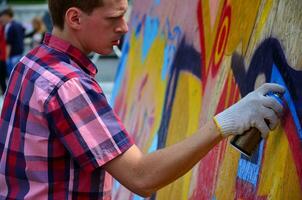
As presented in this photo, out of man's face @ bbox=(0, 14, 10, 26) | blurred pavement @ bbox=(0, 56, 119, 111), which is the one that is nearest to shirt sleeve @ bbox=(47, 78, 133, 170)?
blurred pavement @ bbox=(0, 56, 119, 111)

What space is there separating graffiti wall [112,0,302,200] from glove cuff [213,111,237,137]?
286 mm

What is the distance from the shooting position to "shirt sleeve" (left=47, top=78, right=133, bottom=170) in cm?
238

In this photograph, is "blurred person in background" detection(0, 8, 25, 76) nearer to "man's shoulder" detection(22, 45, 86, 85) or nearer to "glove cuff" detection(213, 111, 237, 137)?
"man's shoulder" detection(22, 45, 86, 85)

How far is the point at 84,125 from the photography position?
2.39m

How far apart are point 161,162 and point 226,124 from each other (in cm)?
25

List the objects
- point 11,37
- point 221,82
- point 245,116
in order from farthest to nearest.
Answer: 1. point 11,37
2. point 221,82
3. point 245,116

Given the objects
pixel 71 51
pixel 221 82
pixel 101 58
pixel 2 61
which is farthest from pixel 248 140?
pixel 101 58

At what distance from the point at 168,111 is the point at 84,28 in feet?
5.48

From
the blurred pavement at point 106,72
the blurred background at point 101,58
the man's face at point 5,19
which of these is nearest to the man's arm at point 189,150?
the blurred background at point 101,58

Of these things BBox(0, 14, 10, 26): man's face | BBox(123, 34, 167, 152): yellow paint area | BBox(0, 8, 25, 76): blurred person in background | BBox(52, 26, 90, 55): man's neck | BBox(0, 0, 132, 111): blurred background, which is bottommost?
BBox(0, 0, 132, 111): blurred background

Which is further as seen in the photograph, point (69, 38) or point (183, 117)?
point (183, 117)

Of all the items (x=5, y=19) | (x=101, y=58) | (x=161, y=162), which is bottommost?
(x=101, y=58)

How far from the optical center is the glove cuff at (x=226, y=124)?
7.73 ft

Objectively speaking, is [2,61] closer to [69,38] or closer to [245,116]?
[69,38]
